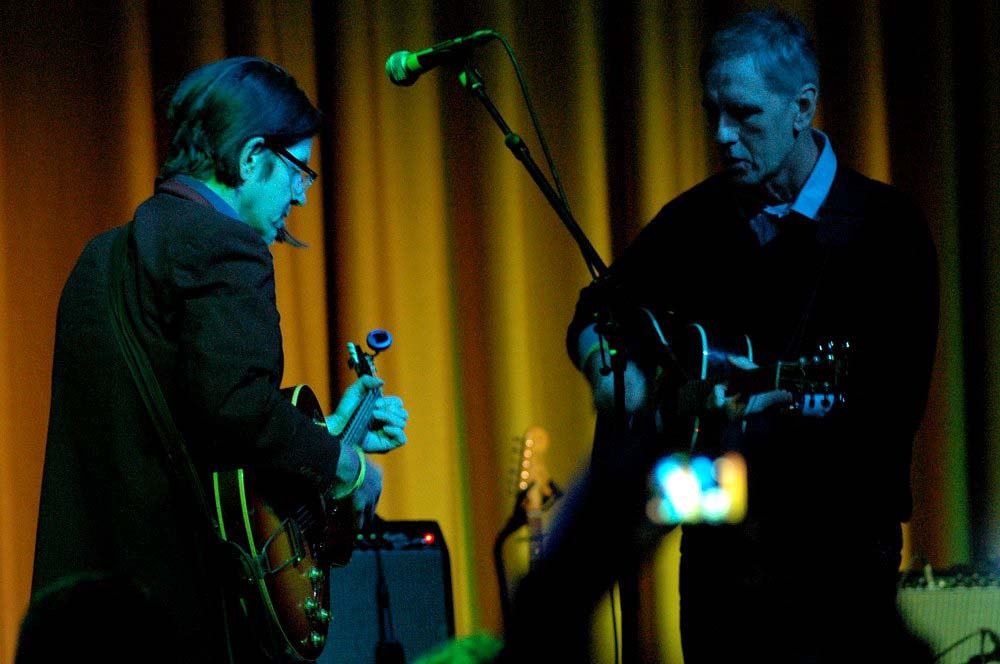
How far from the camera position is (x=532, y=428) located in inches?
136

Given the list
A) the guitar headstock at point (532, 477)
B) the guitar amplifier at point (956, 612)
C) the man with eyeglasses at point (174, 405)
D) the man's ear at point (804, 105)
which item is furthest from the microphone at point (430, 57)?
the guitar amplifier at point (956, 612)

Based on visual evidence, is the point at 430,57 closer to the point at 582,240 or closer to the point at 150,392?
the point at 582,240

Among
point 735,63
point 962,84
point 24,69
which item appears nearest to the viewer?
point 735,63

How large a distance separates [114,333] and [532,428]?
1788mm

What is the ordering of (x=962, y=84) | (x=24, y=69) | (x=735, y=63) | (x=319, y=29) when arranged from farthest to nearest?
(x=962, y=84) < (x=319, y=29) < (x=24, y=69) < (x=735, y=63)

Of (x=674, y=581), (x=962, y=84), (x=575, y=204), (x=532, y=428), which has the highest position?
(x=962, y=84)

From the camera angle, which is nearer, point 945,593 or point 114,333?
point 114,333

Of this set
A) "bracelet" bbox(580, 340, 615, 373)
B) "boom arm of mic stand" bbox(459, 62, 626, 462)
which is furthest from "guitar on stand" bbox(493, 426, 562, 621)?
"boom arm of mic stand" bbox(459, 62, 626, 462)

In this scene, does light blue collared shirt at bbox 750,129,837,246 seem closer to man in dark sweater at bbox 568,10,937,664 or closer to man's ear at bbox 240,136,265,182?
man in dark sweater at bbox 568,10,937,664

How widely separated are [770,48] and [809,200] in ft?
1.06

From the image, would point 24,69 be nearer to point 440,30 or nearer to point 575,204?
point 440,30

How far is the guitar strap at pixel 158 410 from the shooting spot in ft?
6.03

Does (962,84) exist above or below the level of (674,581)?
above

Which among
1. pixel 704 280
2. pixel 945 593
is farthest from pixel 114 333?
pixel 945 593
